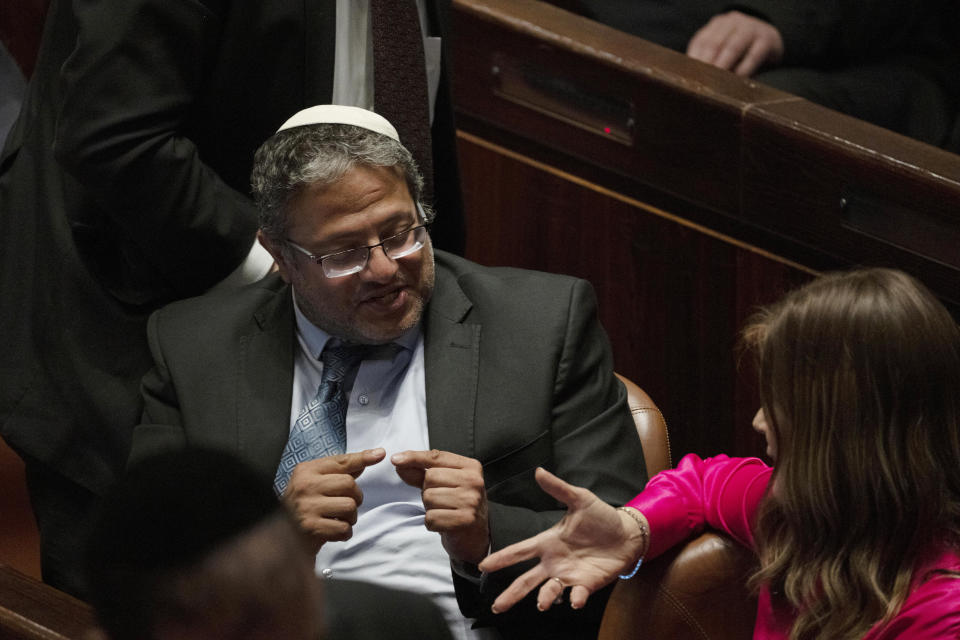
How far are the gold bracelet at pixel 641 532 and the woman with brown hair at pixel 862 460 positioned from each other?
14cm

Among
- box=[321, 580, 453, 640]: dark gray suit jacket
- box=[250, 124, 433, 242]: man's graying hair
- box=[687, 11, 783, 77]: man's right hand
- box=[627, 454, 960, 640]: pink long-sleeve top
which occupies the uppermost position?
box=[250, 124, 433, 242]: man's graying hair

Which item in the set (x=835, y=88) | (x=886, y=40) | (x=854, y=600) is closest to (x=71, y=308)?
(x=854, y=600)

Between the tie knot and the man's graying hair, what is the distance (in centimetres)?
19

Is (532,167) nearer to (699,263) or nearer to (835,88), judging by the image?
(699,263)

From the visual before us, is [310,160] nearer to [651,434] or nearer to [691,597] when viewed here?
[651,434]

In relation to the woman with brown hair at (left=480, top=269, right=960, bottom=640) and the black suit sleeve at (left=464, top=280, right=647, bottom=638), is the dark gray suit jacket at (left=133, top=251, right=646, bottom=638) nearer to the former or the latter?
the black suit sleeve at (left=464, top=280, right=647, bottom=638)

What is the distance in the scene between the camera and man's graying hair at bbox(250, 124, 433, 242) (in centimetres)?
194

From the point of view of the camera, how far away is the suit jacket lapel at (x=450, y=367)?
1957mm

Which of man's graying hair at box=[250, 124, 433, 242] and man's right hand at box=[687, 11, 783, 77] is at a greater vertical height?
man's graying hair at box=[250, 124, 433, 242]

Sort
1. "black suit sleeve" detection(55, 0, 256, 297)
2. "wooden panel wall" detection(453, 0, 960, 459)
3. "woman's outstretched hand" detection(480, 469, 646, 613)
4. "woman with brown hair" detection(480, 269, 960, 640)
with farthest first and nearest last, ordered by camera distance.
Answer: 1. "wooden panel wall" detection(453, 0, 960, 459)
2. "black suit sleeve" detection(55, 0, 256, 297)
3. "woman's outstretched hand" detection(480, 469, 646, 613)
4. "woman with brown hair" detection(480, 269, 960, 640)

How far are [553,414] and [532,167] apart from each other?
0.93 meters

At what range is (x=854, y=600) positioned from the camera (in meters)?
1.56

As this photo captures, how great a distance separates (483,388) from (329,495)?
34 cm

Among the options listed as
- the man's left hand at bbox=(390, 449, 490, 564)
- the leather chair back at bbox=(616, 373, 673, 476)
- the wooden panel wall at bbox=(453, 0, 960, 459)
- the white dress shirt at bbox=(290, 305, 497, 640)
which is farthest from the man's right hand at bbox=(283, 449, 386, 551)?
the wooden panel wall at bbox=(453, 0, 960, 459)
